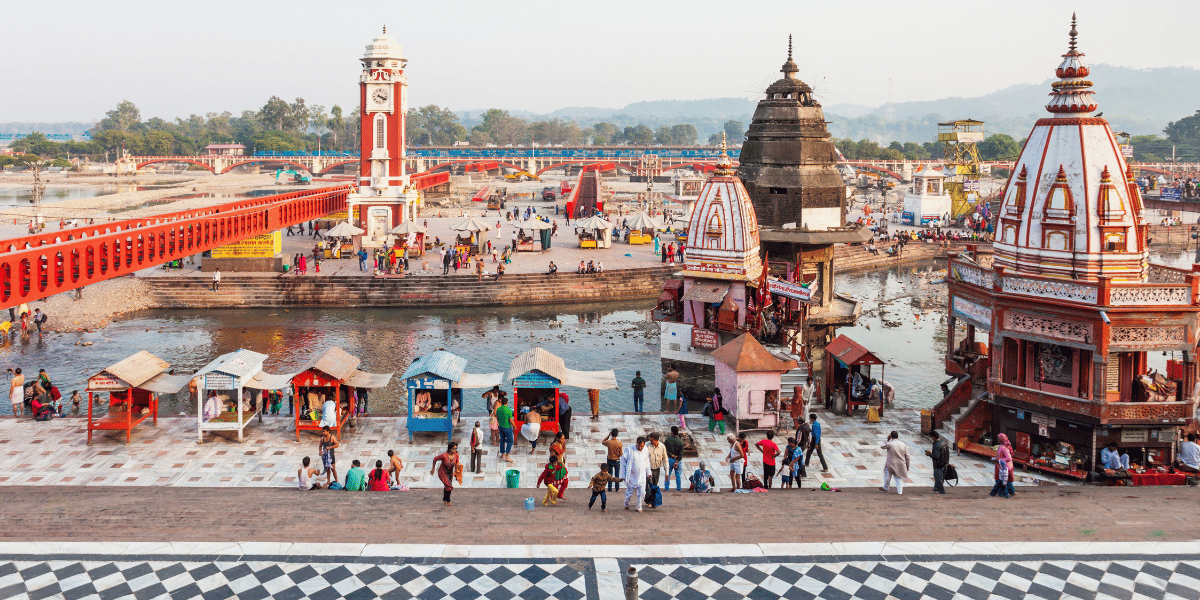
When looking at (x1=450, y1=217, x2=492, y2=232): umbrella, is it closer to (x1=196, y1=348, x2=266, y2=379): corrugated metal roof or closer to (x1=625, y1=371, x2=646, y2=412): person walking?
(x1=625, y1=371, x2=646, y2=412): person walking

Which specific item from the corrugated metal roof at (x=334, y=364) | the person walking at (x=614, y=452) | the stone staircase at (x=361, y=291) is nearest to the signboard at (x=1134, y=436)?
the person walking at (x=614, y=452)

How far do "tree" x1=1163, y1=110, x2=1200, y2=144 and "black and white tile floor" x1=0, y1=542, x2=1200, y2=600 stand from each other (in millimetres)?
168844

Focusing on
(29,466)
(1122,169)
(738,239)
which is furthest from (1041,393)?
(29,466)

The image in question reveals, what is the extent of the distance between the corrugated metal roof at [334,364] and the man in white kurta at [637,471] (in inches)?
293

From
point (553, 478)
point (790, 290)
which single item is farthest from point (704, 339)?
point (553, 478)

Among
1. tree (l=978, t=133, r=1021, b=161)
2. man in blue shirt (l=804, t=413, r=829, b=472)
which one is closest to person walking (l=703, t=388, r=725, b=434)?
man in blue shirt (l=804, t=413, r=829, b=472)

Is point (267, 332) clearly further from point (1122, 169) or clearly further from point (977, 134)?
point (977, 134)

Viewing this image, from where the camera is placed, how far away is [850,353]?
21828 millimetres

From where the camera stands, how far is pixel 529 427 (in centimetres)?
1747

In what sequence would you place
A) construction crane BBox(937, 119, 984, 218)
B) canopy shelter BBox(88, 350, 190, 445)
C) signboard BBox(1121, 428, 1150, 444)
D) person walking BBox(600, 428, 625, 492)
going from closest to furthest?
1. person walking BBox(600, 428, 625, 492)
2. signboard BBox(1121, 428, 1150, 444)
3. canopy shelter BBox(88, 350, 190, 445)
4. construction crane BBox(937, 119, 984, 218)

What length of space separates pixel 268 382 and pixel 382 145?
117 ft

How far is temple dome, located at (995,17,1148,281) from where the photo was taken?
17203 mm

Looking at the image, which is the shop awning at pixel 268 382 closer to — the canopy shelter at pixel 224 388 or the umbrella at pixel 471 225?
the canopy shelter at pixel 224 388

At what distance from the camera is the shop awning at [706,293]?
933 inches
